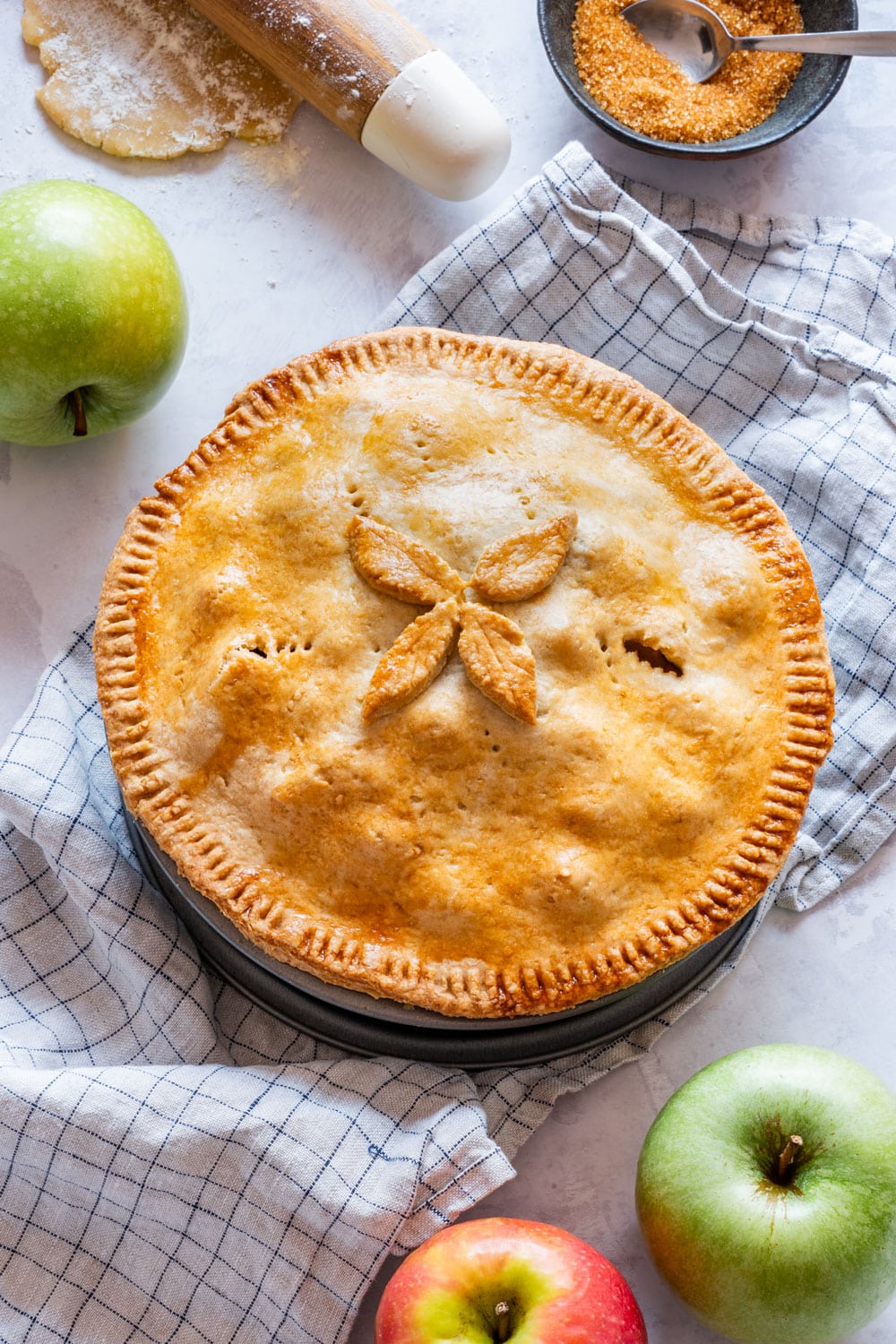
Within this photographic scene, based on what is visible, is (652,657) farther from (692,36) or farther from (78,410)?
(692,36)

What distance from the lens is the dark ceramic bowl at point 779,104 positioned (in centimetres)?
246

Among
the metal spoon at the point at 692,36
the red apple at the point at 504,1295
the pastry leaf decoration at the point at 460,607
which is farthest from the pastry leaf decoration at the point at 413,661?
the metal spoon at the point at 692,36

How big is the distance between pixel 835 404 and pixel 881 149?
520mm

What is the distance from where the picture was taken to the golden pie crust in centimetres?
207

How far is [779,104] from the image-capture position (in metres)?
2.53

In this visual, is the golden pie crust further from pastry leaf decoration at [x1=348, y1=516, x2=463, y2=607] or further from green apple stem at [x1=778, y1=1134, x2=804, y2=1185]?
green apple stem at [x1=778, y1=1134, x2=804, y2=1185]

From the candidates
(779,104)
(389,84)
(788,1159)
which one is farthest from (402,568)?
(779,104)

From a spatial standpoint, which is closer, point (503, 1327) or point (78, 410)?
point (503, 1327)

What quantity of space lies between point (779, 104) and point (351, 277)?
0.79 m

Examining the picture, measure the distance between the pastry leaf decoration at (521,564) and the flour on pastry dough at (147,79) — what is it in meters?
0.96

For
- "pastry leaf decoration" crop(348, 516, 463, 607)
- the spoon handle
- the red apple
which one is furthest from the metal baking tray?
the spoon handle

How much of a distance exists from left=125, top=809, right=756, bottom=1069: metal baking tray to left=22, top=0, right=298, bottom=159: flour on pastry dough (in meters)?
A: 1.21

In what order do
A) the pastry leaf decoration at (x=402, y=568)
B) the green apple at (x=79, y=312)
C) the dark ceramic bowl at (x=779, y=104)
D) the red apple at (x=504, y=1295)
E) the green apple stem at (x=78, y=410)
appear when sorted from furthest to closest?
the dark ceramic bowl at (x=779, y=104), the green apple stem at (x=78, y=410), the green apple at (x=79, y=312), the pastry leaf decoration at (x=402, y=568), the red apple at (x=504, y=1295)

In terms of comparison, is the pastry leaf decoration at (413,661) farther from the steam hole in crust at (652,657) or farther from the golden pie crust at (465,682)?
the steam hole in crust at (652,657)
